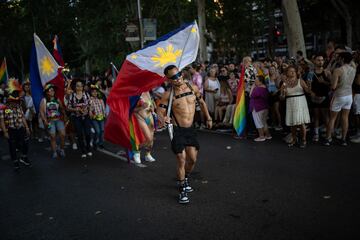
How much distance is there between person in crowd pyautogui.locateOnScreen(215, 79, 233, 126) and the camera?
1140cm

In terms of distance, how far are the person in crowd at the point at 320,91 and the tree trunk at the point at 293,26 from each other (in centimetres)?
511

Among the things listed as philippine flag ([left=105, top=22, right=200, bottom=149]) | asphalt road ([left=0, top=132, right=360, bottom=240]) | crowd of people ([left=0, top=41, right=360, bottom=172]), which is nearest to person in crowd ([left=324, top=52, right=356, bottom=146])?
crowd of people ([left=0, top=41, right=360, bottom=172])

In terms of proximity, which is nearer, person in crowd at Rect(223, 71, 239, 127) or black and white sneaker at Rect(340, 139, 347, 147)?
black and white sneaker at Rect(340, 139, 347, 147)

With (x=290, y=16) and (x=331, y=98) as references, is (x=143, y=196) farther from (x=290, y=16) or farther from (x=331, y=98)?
(x=290, y=16)

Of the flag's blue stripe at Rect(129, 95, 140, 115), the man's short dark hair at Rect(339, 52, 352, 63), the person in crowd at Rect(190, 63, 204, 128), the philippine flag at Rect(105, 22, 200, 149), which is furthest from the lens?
the person in crowd at Rect(190, 63, 204, 128)

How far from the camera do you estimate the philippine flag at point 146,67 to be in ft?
22.0

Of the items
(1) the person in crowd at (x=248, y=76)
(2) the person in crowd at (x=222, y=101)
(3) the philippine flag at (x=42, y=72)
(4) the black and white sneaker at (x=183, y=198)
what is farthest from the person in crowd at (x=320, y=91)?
(3) the philippine flag at (x=42, y=72)

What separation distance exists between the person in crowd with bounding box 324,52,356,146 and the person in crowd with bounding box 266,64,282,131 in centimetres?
205

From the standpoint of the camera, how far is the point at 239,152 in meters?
8.30

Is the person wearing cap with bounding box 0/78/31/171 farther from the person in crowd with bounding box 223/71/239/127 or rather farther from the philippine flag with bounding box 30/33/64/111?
the person in crowd with bounding box 223/71/239/127

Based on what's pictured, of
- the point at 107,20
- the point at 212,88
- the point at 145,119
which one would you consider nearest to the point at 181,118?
the point at 145,119

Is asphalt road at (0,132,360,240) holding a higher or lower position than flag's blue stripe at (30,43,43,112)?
lower

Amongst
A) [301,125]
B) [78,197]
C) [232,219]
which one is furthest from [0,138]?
[232,219]

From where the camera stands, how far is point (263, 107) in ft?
30.9
